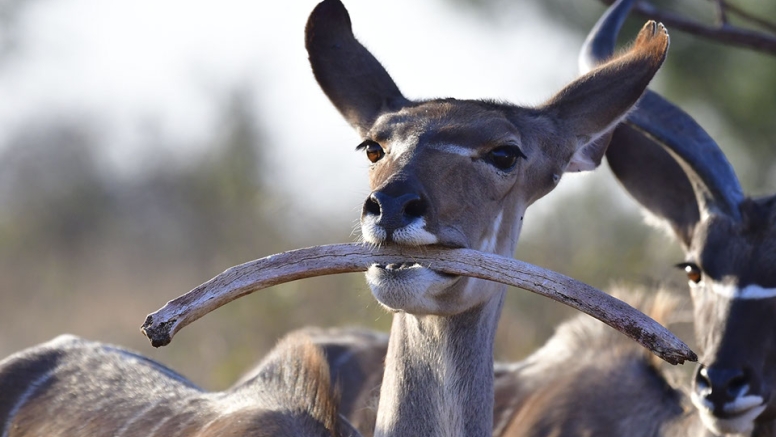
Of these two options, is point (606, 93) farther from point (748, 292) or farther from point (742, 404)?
point (742, 404)

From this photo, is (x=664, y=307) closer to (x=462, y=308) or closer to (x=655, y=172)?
(x=655, y=172)

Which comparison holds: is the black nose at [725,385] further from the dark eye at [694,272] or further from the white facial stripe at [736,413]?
the dark eye at [694,272]

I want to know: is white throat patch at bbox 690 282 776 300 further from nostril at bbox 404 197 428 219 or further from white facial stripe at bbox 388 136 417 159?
nostril at bbox 404 197 428 219

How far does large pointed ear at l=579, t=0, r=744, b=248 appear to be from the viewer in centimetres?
488

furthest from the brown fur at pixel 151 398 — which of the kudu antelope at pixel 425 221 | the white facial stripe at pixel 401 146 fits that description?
the white facial stripe at pixel 401 146

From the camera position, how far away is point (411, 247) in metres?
3.28

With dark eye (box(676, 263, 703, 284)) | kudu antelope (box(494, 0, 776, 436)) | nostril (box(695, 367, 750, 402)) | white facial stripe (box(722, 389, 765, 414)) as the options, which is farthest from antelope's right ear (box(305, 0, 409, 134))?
white facial stripe (box(722, 389, 765, 414))

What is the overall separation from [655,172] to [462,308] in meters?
2.11

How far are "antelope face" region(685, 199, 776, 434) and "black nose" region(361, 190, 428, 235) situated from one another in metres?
1.76

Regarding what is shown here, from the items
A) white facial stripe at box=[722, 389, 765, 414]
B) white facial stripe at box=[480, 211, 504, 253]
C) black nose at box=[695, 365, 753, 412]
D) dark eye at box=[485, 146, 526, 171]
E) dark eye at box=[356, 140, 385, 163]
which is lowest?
white facial stripe at box=[722, 389, 765, 414]

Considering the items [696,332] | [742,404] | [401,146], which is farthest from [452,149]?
[696,332]

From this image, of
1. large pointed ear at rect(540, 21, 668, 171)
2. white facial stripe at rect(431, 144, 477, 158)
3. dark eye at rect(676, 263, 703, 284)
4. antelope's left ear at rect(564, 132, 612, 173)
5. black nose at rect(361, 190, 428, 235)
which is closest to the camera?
black nose at rect(361, 190, 428, 235)

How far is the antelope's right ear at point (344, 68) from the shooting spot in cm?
427

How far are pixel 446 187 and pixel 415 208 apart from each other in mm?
214
